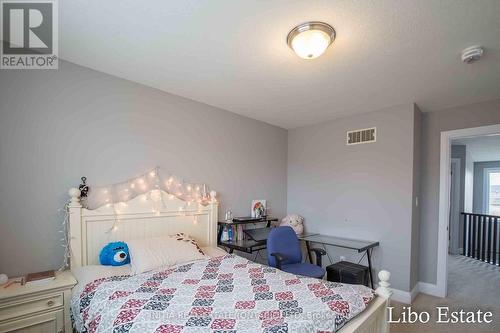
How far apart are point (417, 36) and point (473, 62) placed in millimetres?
774

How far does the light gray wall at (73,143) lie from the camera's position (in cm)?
208

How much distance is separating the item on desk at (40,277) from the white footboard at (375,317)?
217 centimetres

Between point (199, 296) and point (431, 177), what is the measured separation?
349 centimetres

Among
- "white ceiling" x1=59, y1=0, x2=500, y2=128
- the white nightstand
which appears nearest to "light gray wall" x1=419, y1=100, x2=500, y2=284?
"white ceiling" x1=59, y1=0, x2=500, y2=128

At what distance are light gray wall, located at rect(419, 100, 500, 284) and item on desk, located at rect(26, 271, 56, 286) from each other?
431cm

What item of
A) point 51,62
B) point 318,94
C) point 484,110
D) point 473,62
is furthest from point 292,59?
→ point 484,110

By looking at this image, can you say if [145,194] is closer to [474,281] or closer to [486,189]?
[474,281]

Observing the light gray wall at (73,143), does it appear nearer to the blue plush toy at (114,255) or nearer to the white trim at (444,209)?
the blue plush toy at (114,255)

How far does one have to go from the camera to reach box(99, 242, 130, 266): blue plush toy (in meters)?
2.34

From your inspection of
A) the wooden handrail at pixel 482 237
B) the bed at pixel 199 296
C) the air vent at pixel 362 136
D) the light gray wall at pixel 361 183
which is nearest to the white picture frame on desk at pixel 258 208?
the light gray wall at pixel 361 183

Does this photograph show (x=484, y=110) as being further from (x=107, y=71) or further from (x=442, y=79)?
(x=107, y=71)

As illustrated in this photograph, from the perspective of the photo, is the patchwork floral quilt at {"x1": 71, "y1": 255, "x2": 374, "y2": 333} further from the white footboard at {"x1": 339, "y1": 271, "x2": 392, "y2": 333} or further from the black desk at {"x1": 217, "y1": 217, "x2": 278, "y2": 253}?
the black desk at {"x1": 217, "y1": 217, "x2": 278, "y2": 253}

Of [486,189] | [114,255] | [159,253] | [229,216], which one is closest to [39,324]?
[114,255]

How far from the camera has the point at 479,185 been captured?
6.86 metres
